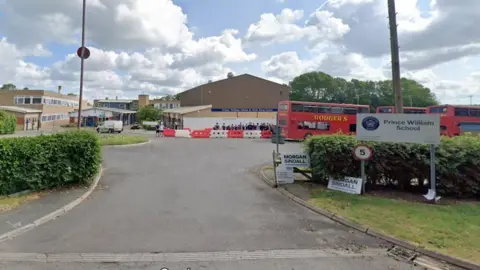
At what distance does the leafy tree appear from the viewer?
84375 millimetres

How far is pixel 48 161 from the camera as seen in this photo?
28.3 ft

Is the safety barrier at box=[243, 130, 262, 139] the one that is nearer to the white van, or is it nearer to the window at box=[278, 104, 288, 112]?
the window at box=[278, 104, 288, 112]

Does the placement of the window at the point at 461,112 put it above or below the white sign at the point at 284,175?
above

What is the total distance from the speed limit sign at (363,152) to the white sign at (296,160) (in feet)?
5.88

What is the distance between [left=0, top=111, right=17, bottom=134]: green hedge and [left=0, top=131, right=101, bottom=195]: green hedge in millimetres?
32827

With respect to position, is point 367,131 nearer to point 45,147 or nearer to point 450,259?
point 450,259

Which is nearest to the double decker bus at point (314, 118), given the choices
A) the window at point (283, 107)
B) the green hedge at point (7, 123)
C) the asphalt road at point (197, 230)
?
the window at point (283, 107)

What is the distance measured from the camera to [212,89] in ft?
195

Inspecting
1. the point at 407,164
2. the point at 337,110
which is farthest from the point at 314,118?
the point at 407,164

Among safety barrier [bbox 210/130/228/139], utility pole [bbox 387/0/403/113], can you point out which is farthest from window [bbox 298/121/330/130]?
utility pole [bbox 387/0/403/113]

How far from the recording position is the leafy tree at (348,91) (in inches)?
3322

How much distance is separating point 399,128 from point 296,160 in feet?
10.6

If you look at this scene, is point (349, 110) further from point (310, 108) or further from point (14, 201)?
point (14, 201)

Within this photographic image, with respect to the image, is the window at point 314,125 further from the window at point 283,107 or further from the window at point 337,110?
the window at point 283,107
